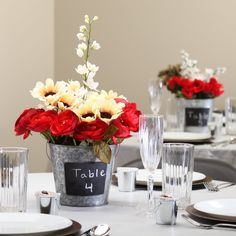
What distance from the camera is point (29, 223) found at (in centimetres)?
164

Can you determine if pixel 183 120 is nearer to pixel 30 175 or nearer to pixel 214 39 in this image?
pixel 30 175

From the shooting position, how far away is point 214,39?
6.83m

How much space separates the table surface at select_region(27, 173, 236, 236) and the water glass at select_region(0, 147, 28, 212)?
0.30 ft

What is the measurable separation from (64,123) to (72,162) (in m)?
0.12

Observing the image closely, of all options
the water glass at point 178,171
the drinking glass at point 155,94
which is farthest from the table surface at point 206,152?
the water glass at point 178,171

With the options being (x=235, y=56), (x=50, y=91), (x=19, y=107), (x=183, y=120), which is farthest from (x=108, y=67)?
(x=50, y=91)

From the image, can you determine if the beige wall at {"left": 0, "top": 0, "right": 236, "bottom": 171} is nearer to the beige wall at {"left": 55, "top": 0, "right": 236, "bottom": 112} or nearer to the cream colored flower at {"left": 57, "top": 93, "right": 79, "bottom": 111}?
the beige wall at {"left": 55, "top": 0, "right": 236, "bottom": 112}

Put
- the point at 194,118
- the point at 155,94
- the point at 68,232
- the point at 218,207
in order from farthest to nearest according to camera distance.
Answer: the point at 155,94, the point at 194,118, the point at 218,207, the point at 68,232

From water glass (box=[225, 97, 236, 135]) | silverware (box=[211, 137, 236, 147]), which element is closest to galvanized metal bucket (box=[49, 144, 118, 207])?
silverware (box=[211, 137, 236, 147])

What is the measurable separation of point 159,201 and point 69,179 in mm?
329

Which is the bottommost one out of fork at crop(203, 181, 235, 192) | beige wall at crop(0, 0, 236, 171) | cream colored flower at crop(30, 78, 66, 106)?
fork at crop(203, 181, 235, 192)

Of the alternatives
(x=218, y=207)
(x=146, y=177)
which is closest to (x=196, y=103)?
(x=146, y=177)

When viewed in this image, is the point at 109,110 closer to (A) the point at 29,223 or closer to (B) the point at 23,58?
(A) the point at 29,223

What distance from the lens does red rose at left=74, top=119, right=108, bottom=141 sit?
1920 millimetres
